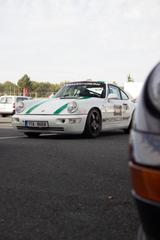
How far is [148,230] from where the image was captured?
4.98 ft

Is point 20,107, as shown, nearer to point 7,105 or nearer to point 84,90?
point 84,90

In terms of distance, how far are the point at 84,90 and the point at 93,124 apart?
110 cm

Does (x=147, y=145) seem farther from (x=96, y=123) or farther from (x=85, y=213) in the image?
(x=96, y=123)

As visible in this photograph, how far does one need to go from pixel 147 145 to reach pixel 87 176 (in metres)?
2.54

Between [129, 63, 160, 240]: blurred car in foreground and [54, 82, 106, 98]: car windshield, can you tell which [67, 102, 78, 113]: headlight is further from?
[129, 63, 160, 240]: blurred car in foreground

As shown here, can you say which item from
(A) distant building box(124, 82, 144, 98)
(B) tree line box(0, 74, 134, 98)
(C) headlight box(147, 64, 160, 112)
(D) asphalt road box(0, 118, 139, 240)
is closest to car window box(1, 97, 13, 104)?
(A) distant building box(124, 82, 144, 98)

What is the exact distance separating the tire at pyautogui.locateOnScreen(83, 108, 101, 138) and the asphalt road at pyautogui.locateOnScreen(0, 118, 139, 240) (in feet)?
7.50

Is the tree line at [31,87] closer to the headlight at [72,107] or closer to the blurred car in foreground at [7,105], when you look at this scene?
the blurred car in foreground at [7,105]

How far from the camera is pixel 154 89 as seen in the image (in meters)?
1.59

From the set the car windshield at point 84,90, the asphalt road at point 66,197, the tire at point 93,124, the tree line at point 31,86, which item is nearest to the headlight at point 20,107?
the car windshield at point 84,90

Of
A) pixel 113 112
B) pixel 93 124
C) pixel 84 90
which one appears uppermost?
pixel 84 90

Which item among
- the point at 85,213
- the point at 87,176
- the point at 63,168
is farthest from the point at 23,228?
the point at 63,168

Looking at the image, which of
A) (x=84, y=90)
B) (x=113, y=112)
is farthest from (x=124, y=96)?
(x=84, y=90)

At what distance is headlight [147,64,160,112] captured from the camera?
155cm
